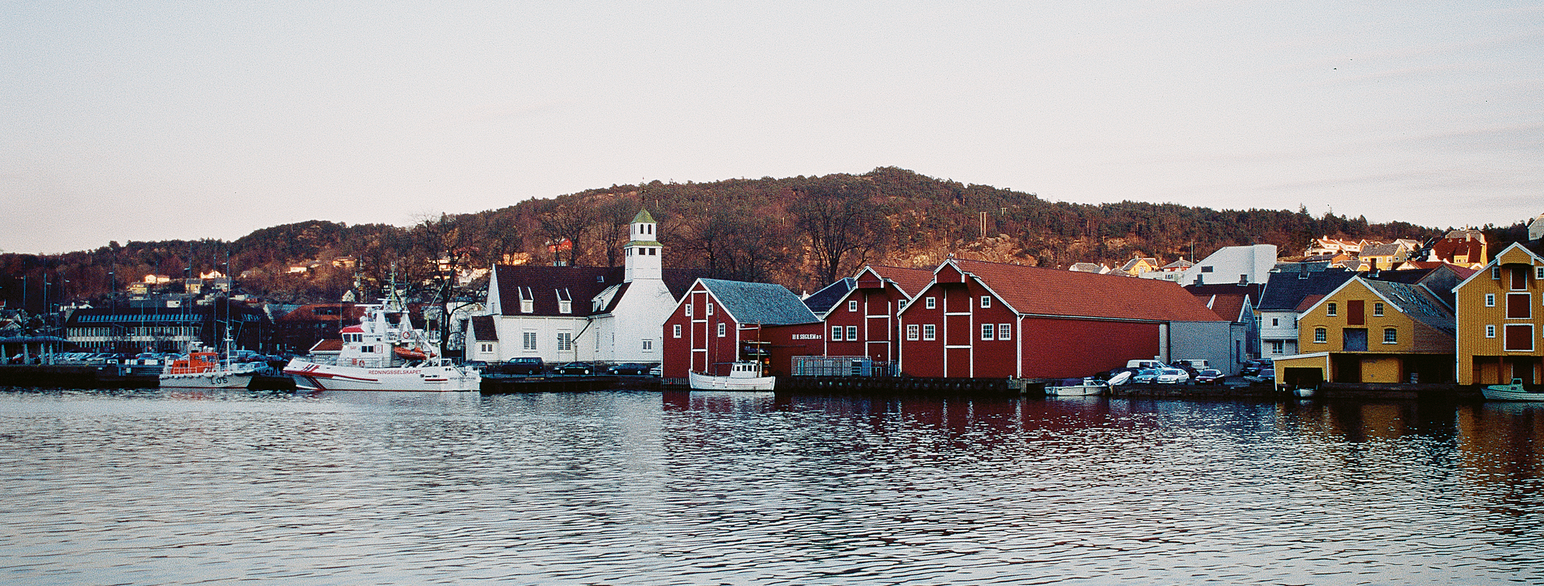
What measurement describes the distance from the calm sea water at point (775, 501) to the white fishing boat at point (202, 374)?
84.0 feet

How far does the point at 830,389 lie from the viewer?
6056cm

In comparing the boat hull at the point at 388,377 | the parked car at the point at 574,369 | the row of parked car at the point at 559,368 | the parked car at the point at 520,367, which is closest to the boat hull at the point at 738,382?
the row of parked car at the point at 559,368

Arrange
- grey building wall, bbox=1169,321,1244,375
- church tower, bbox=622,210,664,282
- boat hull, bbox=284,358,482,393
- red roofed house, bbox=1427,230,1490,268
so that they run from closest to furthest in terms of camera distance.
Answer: boat hull, bbox=284,358,482,393 → grey building wall, bbox=1169,321,1244,375 → church tower, bbox=622,210,664,282 → red roofed house, bbox=1427,230,1490,268

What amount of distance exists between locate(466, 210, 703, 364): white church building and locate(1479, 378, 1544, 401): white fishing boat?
4720 centimetres

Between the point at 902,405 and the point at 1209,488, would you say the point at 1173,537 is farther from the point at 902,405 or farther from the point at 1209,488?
the point at 902,405

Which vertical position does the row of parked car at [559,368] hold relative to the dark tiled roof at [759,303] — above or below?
below

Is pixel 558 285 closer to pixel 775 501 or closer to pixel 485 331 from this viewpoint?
pixel 485 331

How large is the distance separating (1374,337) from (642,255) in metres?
44.5

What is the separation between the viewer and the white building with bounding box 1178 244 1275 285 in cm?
10462

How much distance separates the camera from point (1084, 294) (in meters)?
64.1

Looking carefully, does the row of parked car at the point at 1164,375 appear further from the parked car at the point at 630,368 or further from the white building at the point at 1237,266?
the white building at the point at 1237,266

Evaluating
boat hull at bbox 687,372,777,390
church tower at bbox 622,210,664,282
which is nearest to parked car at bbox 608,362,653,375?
church tower at bbox 622,210,664,282

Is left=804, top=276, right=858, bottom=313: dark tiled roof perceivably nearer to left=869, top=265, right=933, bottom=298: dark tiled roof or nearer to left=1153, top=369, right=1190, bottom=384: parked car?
left=869, top=265, right=933, bottom=298: dark tiled roof

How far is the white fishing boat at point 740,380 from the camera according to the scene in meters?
61.9
